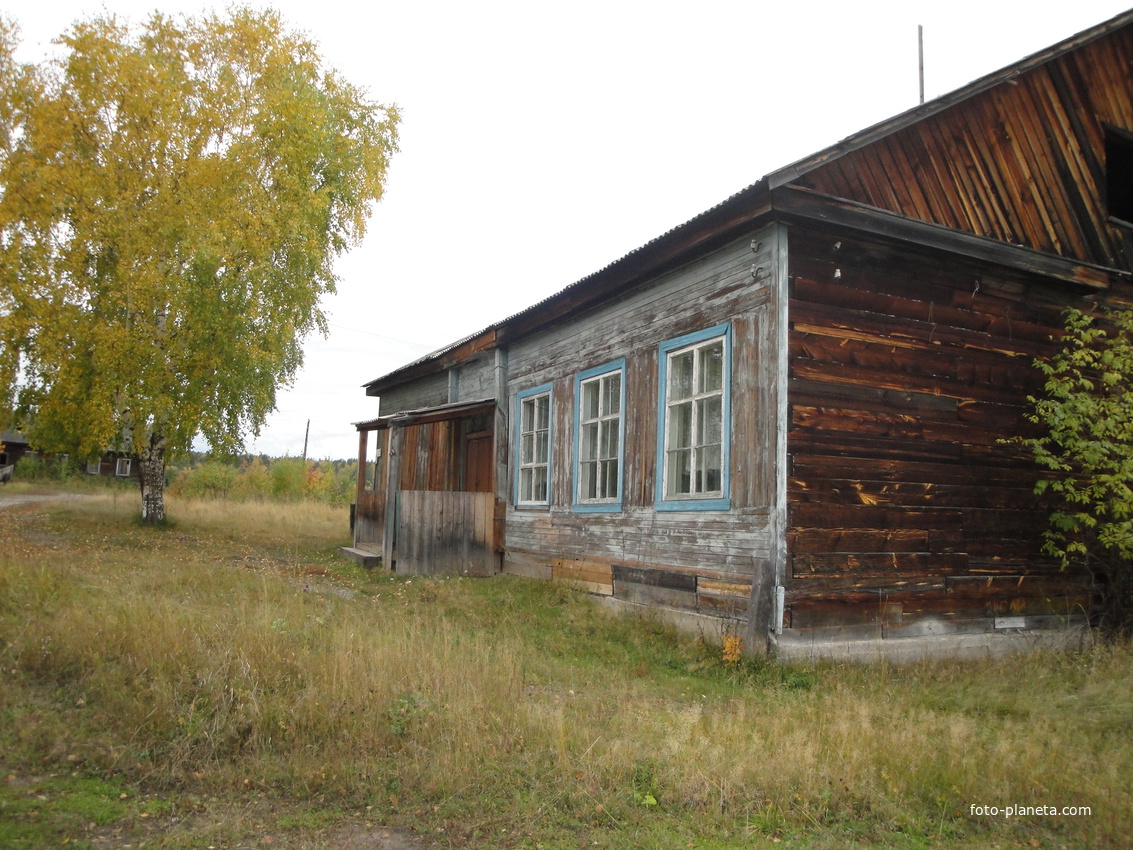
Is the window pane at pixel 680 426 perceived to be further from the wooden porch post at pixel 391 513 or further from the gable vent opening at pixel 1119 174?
the gable vent opening at pixel 1119 174

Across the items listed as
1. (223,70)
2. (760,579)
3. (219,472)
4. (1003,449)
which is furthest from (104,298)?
(219,472)

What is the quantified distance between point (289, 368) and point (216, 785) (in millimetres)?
15683

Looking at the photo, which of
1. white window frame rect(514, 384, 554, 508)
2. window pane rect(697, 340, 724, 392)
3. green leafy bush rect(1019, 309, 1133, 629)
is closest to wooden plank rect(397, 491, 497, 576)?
white window frame rect(514, 384, 554, 508)

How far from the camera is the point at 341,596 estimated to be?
10.1 meters

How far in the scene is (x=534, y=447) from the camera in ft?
40.1

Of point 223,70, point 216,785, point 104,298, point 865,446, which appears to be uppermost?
point 223,70

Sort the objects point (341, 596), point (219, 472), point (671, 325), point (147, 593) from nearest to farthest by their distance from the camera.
A: point (147, 593)
point (671, 325)
point (341, 596)
point (219, 472)

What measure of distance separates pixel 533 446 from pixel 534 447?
1.8 inches

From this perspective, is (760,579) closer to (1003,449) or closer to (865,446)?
(865,446)

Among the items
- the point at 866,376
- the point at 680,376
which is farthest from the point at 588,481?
the point at 866,376

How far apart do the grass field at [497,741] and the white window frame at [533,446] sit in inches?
179

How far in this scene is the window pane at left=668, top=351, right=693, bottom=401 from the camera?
29.2 ft

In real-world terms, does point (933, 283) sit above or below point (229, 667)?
above

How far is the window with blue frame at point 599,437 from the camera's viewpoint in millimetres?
10039
